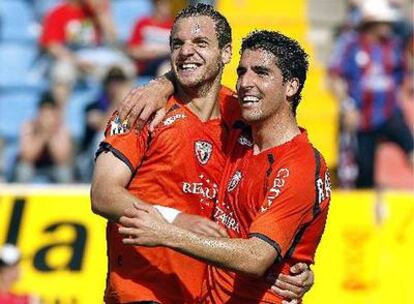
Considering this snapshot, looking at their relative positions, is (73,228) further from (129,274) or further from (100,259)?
Answer: (129,274)

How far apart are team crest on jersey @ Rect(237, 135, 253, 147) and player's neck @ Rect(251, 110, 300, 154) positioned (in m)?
0.25

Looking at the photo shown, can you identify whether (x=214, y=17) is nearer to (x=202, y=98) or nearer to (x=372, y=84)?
(x=202, y=98)

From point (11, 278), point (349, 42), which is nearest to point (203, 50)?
point (11, 278)

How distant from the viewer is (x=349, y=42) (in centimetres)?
1371

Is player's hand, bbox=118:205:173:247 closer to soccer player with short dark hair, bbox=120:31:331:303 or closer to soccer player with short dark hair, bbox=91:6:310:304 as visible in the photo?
soccer player with short dark hair, bbox=120:31:331:303

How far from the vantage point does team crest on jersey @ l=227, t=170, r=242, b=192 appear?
6.72 meters

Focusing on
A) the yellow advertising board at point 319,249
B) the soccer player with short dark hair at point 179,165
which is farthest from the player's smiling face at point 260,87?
the yellow advertising board at point 319,249

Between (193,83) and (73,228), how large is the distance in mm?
4556

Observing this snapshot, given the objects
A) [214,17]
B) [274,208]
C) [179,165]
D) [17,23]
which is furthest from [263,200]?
[17,23]

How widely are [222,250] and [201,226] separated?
0.22 m

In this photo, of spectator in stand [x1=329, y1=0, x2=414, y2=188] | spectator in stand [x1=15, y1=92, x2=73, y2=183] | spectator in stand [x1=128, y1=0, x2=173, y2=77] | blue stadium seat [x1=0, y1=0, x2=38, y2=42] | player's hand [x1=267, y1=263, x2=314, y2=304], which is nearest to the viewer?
player's hand [x1=267, y1=263, x2=314, y2=304]

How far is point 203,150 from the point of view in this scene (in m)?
7.07

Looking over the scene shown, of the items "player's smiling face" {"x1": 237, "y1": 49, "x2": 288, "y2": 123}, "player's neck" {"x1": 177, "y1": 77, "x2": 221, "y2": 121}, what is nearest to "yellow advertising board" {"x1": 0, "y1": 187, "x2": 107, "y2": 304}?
"player's neck" {"x1": 177, "y1": 77, "x2": 221, "y2": 121}

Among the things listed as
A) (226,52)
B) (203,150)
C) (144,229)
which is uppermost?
(226,52)
